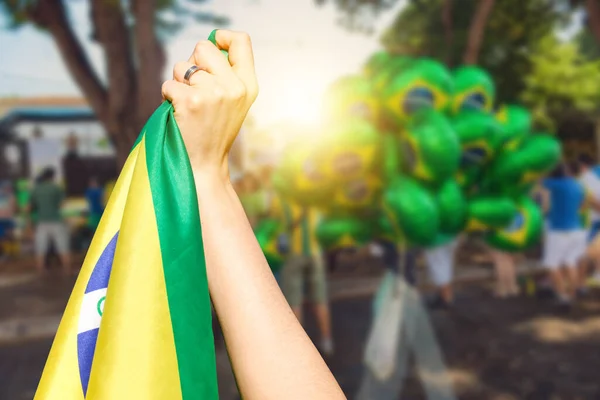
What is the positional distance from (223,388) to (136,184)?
3.50 m

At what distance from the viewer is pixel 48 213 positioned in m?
7.33

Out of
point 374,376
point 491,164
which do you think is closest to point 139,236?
point 491,164

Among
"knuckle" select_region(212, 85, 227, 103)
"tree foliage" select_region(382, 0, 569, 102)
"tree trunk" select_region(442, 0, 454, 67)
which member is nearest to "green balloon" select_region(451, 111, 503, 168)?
"knuckle" select_region(212, 85, 227, 103)

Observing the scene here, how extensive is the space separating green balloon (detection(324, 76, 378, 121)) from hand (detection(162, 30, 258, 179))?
2.42 meters

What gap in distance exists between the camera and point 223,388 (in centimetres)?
411

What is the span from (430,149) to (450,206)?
28cm

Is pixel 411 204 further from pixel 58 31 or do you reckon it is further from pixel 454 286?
pixel 454 286

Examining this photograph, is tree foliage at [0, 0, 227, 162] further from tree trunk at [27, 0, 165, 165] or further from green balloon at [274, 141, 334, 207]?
green balloon at [274, 141, 334, 207]

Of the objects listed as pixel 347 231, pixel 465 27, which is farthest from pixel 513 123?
pixel 465 27

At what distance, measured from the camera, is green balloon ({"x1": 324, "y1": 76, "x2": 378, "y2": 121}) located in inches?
128

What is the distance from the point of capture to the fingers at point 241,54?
846 mm

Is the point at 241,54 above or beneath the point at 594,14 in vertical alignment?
beneath

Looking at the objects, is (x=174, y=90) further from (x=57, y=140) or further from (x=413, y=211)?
(x=57, y=140)

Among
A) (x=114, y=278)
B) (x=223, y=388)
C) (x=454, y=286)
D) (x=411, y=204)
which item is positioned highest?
(x=114, y=278)
